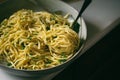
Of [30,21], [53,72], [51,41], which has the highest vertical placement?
[30,21]

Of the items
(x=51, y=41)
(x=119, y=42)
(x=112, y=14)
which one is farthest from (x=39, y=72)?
(x=119, y=42)

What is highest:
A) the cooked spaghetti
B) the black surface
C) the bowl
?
the bowl

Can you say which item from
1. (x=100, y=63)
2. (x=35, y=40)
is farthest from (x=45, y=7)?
(x=100, y=63)

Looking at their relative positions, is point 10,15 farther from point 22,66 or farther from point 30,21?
point 22,66

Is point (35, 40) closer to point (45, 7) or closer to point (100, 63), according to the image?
point (45, 7)

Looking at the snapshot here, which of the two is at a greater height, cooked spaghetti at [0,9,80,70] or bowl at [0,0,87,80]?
bowl at [0,0,87,80]

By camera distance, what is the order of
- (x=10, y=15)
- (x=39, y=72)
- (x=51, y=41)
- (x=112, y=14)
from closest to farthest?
(x=39, y=72) → (x=51, y=41) → (x=10, y=15) → (x=112, y=14)

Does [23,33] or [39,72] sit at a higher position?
[23,33]
